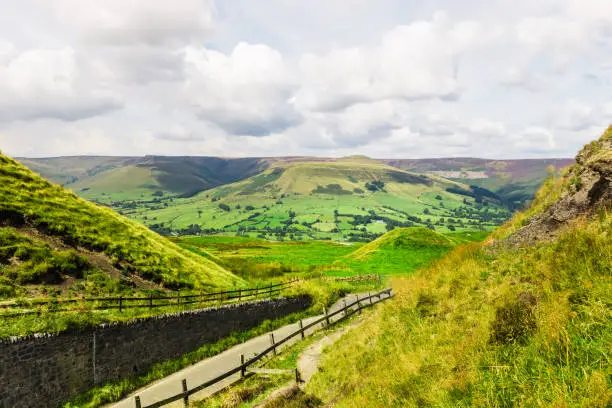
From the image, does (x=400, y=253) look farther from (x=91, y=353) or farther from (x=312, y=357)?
(x=91, y=353)

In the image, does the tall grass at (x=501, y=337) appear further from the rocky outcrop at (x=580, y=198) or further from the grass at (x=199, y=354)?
the grass at (x=199, y=354)

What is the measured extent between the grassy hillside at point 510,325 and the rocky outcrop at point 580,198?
0.17 feet

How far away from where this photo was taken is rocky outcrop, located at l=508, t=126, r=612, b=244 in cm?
1326

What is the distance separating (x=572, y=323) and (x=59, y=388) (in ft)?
77.0

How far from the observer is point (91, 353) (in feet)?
68.7

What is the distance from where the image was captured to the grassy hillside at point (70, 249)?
26.3m

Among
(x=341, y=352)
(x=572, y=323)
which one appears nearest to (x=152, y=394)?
(x=341, y=352)

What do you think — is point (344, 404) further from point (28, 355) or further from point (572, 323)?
point (28, 355)

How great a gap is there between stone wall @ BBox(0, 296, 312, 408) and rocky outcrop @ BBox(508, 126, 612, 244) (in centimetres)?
2326

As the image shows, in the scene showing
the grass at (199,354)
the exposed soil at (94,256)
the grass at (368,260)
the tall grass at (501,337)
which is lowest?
the grass at (368,260)

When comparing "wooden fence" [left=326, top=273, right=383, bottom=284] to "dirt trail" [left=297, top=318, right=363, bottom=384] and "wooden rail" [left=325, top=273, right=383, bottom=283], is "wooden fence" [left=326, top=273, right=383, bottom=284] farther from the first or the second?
"dirt trail" [left=297, top=318, right=363, bottom=384]

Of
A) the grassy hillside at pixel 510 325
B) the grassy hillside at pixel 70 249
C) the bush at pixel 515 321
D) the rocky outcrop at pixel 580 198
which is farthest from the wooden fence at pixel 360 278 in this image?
the bush at pixel 515 321

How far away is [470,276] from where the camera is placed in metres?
13.6

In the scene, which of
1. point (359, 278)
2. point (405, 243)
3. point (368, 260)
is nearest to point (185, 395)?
point (359, 278)
